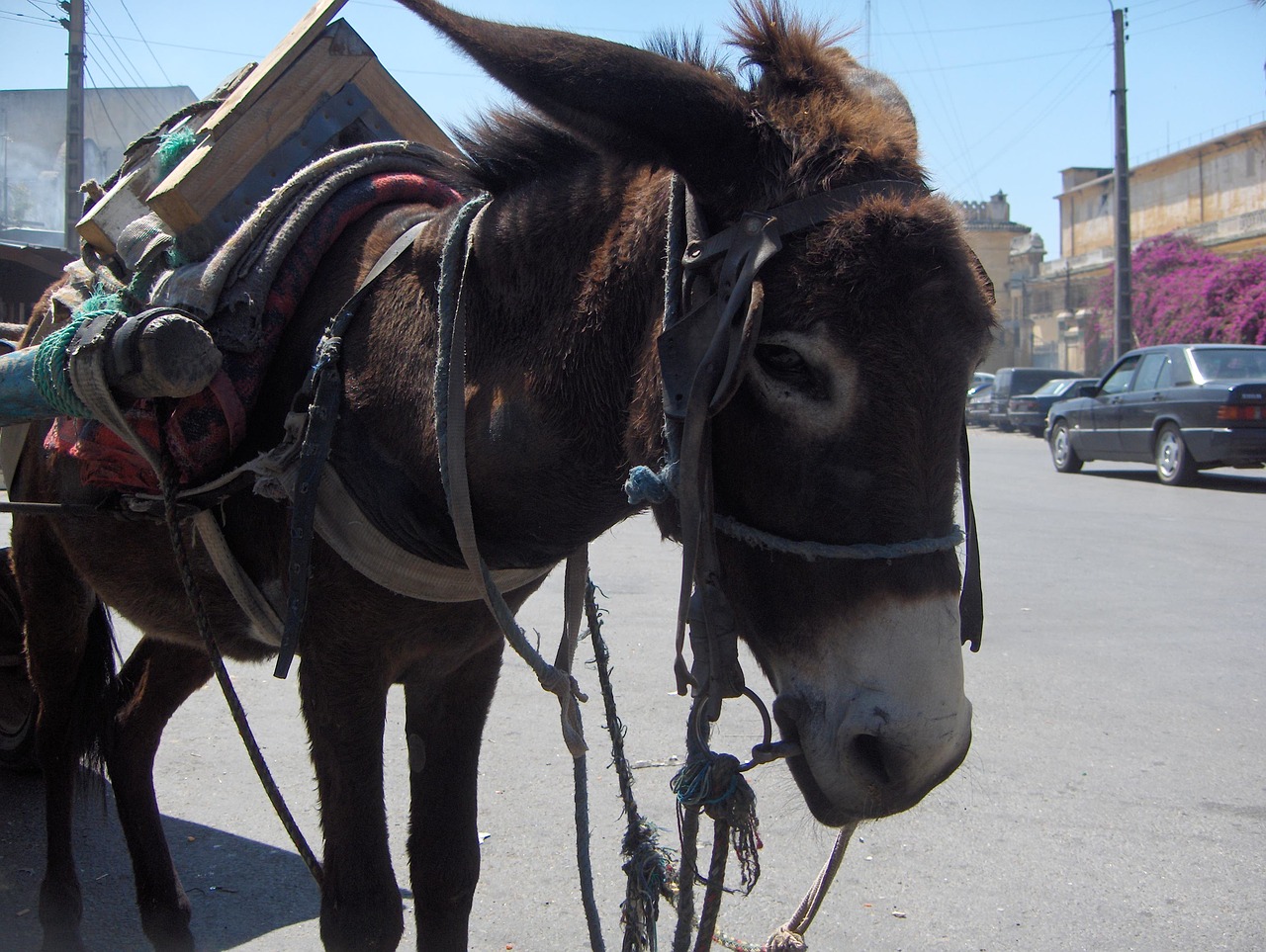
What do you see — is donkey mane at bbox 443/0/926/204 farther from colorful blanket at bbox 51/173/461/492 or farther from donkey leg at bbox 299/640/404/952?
donkey leg at bbox 299/640/404/952

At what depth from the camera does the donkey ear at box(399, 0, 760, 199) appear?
5.10 feet

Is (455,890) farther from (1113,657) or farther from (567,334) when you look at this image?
(1113,657)

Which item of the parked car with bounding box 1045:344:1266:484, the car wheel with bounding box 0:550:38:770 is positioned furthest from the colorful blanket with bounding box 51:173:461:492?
the parked car with bounding box 1045:344:1266:484

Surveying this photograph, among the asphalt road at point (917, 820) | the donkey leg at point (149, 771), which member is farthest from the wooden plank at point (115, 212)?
the asphalt road at point (917, 820)

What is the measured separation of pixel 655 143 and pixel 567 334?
0.36 m

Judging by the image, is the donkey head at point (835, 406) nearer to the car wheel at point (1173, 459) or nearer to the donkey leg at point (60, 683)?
the donkey leg at point (60, 683)

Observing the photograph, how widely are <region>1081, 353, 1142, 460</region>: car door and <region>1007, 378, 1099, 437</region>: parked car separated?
911 cm

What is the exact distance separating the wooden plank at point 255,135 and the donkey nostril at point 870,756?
5.95ft

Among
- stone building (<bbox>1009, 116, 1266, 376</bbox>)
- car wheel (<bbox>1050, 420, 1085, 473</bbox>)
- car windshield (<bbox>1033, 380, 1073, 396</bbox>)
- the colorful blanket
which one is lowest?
car wheel (<bbox>1050, 420, 1085, 473</bbox>)

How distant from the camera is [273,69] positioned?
7.78 ft

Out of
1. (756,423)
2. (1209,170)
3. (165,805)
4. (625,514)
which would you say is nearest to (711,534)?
(756,423)

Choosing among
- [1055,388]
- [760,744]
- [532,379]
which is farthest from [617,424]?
[1055,388]

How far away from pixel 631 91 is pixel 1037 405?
24739 mm

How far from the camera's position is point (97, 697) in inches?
131
